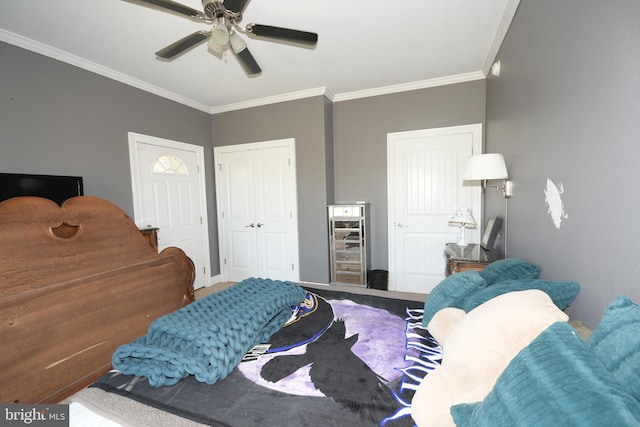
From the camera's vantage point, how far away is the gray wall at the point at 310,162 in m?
3.56

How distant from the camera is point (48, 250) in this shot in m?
1.16

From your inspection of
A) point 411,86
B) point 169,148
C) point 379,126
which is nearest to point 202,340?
point 169,148

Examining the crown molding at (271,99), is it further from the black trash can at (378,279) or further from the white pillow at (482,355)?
the white pillow at (482,355)

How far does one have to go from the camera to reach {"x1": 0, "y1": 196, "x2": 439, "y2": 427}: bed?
0.83 metres

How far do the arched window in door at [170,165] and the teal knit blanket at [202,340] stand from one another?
2.62 meters

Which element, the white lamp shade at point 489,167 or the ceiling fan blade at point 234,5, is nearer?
the ceiling fan blade at point 234,5

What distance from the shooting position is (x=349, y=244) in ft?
11.7

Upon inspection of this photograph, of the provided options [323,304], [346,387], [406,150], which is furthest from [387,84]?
[346,387]

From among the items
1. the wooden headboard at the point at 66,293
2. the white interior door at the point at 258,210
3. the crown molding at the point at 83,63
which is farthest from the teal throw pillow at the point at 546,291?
the crown molding at the point at 83,63

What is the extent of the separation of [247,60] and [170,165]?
79.3 inches

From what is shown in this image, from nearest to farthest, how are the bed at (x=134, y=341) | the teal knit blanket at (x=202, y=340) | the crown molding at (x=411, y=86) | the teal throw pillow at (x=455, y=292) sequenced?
the bed at (x=134, y=341), the teal knit blanket at (x=202, y=340), the teal throw pillow at (x=455, y=292), the crown molding at (x=411, y=86)

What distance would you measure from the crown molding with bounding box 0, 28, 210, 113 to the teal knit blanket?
2.75 metres

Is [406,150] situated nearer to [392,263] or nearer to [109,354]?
[392,263]

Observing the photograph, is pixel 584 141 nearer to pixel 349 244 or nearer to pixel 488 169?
pixel 488 169
